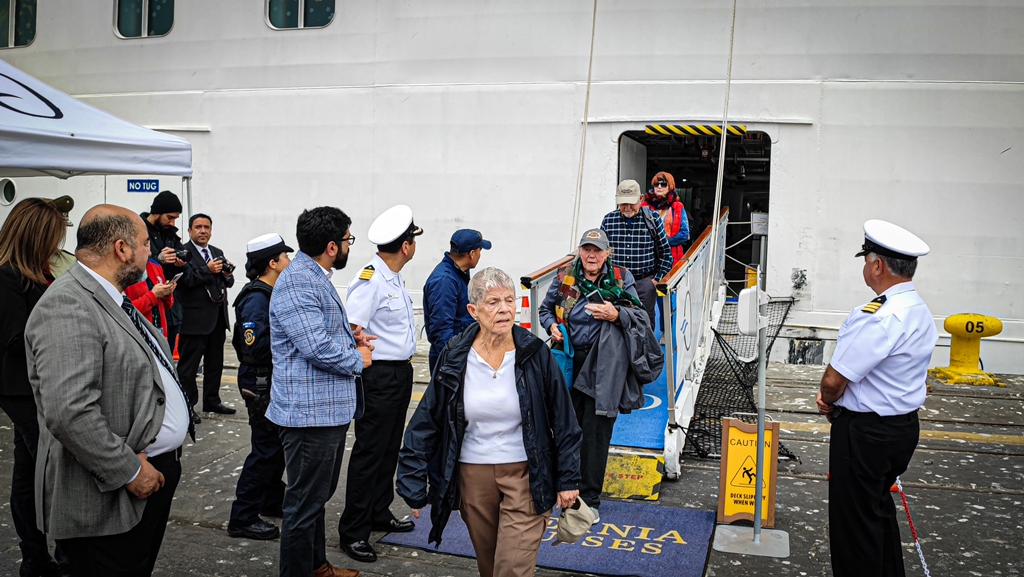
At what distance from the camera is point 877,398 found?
13.9 ft

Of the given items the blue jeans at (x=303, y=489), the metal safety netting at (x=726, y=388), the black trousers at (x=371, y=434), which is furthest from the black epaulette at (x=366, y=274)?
the metal safety netting at (x=726, y=388)

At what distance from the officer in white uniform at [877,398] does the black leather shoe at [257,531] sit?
342 centimetres

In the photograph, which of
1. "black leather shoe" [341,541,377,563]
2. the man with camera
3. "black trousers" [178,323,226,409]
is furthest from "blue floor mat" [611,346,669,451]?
the man with camera

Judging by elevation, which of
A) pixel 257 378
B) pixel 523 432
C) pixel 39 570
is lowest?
pixel 39 570

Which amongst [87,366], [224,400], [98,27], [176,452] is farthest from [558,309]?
[98,27]

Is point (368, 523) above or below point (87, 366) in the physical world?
below

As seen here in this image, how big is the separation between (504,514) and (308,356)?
124 cm

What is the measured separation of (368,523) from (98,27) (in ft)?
42.3

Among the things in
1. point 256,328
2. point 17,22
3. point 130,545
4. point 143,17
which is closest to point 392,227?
point 256,328

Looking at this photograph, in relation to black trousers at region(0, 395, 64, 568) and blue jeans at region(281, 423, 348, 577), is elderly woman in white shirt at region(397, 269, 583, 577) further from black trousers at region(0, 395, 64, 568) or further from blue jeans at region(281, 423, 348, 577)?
black trousers at region(0, 395, 64, 568)

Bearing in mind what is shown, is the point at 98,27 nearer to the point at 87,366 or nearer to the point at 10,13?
the point at 10,13

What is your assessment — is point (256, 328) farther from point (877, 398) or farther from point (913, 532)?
point (913, 532)

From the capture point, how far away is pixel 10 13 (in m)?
16.2

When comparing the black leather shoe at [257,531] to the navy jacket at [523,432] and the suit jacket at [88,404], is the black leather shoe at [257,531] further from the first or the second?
the suit jacket at [88,404]
